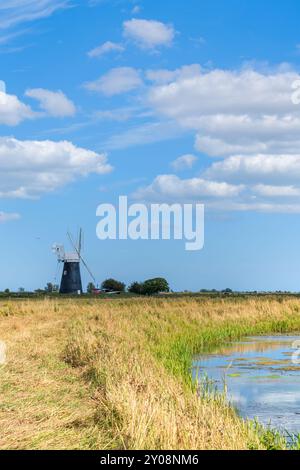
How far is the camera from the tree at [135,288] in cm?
9919

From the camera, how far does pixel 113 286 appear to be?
337 feet

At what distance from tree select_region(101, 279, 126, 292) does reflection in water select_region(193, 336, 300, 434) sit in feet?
259

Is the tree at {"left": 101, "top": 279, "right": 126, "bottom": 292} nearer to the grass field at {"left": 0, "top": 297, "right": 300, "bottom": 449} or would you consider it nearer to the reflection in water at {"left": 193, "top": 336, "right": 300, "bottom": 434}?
the reflection in water at {"left": 193, "top": 336, "right": 300, "bottom": 434}

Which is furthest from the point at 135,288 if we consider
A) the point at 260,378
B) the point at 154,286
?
the point at 260,378

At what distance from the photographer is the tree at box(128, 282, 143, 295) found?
9919cm

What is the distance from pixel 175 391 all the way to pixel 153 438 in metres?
2.47

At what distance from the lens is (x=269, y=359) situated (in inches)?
736

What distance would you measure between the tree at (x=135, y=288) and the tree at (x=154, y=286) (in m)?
0.47

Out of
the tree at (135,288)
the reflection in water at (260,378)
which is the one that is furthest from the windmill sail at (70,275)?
the reflection in water at (260,378)

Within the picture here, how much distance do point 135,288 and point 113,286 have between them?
4.30 meters
